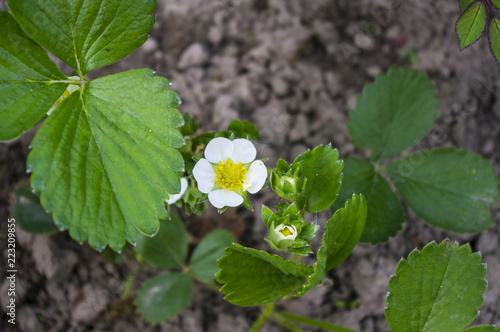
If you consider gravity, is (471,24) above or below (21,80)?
below

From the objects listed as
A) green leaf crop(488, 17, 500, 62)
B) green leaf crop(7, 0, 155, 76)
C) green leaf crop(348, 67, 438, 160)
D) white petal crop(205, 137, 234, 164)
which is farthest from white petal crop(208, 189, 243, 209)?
green leaf crop(488, 17, 500, 62)

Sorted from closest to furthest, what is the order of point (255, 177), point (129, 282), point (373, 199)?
point (255, 177) → point (373, 199) → point (129, 282)

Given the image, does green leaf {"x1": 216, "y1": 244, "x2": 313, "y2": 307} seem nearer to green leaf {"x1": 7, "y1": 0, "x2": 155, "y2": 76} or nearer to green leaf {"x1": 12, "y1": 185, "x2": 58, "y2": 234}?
green leaf {"x1": 7, "y1": 0, "x2": 155, "y2": 76}

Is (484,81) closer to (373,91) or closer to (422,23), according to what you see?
(422,23)

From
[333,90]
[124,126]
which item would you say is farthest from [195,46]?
[124,126]

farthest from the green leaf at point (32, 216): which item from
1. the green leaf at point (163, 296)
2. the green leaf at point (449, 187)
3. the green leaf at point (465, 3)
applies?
the green leaf at point (465, 3)

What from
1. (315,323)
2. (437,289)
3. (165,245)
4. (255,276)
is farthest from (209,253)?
(437,289)

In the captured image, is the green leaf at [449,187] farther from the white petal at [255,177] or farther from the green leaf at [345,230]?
the white petal at [255,177]

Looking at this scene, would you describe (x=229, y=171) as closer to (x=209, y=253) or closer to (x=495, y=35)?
(x=209, y=253)
